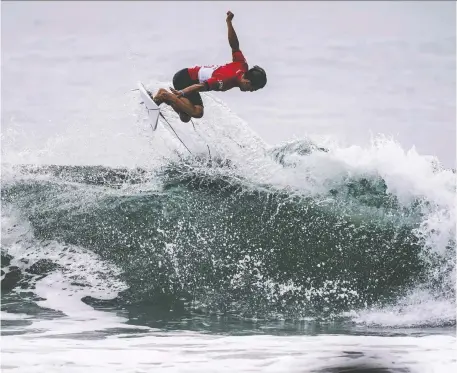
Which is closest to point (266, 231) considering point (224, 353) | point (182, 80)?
point (182, 80)

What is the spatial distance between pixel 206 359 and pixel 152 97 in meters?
4.00

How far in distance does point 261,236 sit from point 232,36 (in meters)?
2.64

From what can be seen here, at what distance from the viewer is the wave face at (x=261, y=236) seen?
27.3ft

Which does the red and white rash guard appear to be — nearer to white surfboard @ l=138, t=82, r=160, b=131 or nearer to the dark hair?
the dark hair

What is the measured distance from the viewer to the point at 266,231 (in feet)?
30.3

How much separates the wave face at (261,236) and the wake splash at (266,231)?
18mm

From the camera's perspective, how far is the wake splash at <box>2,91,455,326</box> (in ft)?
27.2

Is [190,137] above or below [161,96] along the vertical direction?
below

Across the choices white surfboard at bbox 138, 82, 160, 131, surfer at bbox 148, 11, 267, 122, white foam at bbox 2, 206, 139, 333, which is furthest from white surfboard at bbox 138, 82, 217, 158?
white foam at bbox 2, 206, 139, 333

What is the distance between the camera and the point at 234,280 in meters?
8.61

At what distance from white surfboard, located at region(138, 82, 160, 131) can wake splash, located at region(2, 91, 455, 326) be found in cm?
126

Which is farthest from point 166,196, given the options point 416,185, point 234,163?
point 416,185

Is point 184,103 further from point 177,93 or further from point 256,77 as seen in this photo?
point 256,77

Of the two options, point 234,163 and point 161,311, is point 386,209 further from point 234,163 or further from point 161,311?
point 161,311
